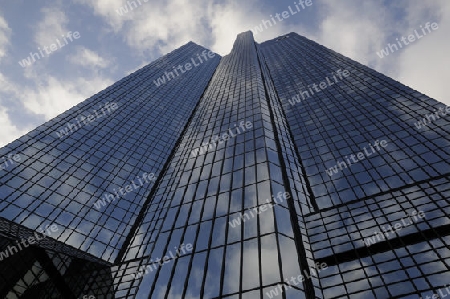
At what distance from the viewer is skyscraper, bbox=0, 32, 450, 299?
1045 inches

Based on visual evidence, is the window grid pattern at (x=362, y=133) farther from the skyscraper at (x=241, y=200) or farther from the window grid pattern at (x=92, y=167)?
the window grid pattern at (x=92, y=167)

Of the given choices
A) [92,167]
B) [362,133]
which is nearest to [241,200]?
[362,133]

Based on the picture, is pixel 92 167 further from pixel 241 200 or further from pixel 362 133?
pixel 362 133

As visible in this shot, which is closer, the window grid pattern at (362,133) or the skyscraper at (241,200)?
the skyscraper at (241,200)

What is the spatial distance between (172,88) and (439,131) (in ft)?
243

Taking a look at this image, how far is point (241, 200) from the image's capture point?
1281 inches

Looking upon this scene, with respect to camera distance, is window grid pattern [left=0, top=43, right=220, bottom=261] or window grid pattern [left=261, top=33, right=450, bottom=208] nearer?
window grid pattern [left=261, top=33, right=450, bottom=208]

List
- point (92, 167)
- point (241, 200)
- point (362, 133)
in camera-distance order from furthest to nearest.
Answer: point (92, 167)
point (362, 133)
point (241, 200)

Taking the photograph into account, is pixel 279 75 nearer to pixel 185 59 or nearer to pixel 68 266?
pixel 185 59

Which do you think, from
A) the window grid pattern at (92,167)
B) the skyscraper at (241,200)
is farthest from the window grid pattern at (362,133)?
the window grid pattern at (92,167)

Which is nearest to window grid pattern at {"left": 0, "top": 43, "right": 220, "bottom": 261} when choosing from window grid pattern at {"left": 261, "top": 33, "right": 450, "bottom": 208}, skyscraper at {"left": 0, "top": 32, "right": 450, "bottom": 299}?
skyscraper at {"left": 0, "top": 32, "right": 450, "bottom": 299}

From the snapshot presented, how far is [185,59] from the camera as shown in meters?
138

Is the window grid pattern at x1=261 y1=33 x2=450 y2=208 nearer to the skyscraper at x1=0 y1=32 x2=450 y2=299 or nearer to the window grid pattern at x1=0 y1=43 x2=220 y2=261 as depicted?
the skyscraper at x1=0 y1=32 x2=450 y2=299

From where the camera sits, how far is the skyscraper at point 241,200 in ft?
87.1
